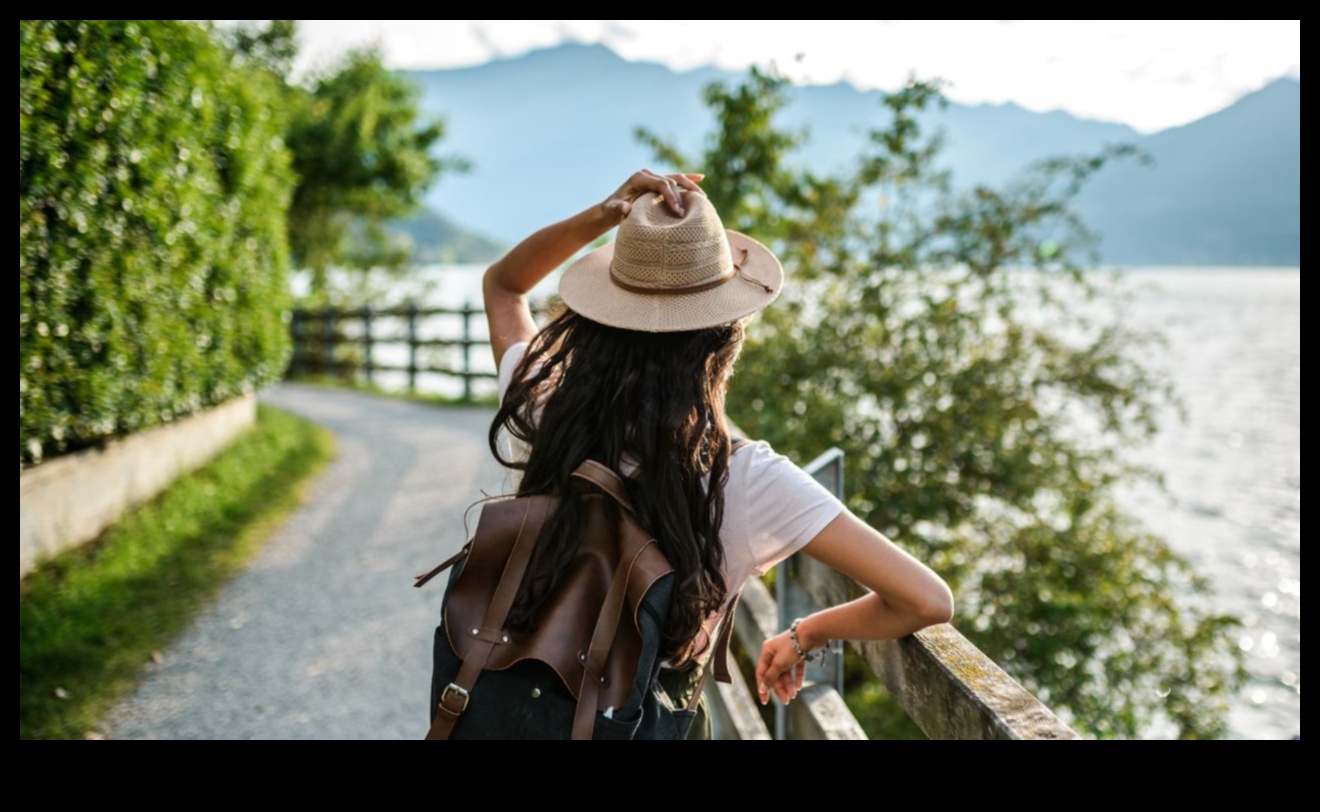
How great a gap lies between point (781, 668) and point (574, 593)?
717 millimetres

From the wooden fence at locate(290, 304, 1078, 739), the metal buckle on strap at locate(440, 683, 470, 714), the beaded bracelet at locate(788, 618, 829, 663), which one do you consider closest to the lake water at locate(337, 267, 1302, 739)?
the wooden fence at locate(290, 304, 1078, 739)

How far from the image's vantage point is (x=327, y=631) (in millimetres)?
4898

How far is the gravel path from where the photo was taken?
155 inches

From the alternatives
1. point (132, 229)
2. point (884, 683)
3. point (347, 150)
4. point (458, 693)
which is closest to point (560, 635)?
point (458, 693)

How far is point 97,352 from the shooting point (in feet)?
17.2

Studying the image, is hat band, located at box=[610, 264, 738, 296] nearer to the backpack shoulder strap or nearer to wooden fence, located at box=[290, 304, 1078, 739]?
the backpack shoulder strap

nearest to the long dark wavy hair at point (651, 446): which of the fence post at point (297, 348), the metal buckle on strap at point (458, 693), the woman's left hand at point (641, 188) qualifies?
the metal buckle on strap at point (458, 693)

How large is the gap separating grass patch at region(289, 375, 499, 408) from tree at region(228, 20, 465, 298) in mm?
2395

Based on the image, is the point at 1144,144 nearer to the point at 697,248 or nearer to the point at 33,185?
the point at 697,248

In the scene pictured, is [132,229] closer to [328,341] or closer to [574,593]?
[574,593]

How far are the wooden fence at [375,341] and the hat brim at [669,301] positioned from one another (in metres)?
13.2

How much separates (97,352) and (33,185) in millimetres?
1117

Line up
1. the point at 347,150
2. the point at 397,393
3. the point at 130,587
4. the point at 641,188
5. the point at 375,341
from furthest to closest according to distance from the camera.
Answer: the point at 375,341
the point at 347,150
the point at 397,393
the point at 130,587
the point at 641,188
